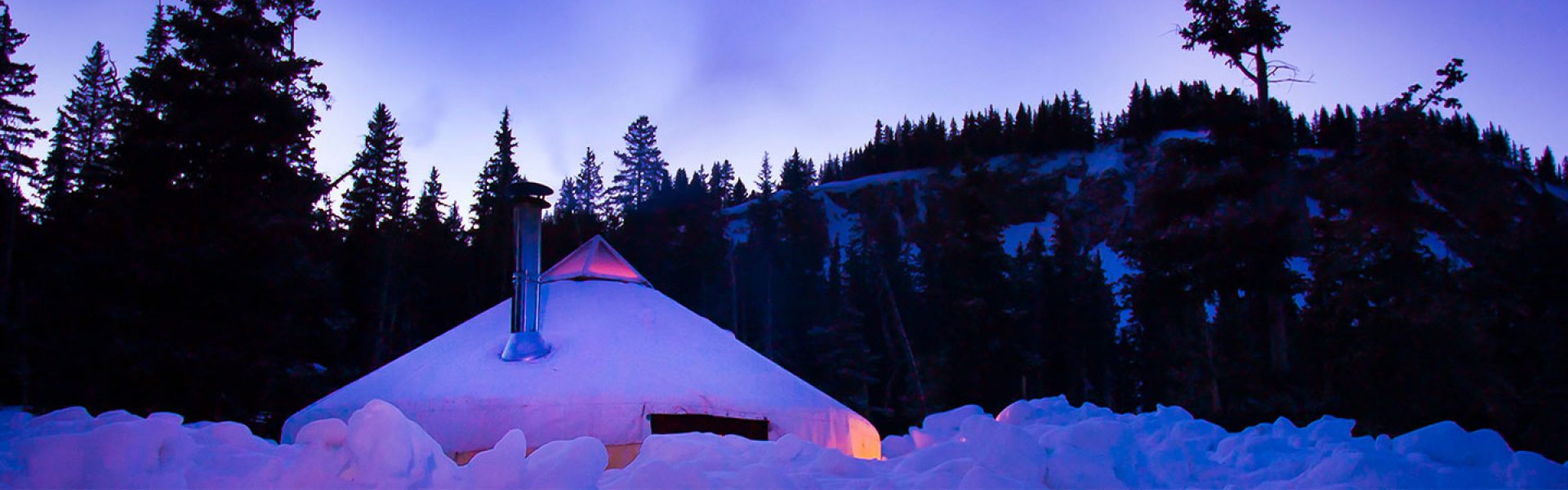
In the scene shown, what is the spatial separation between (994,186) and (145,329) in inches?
597

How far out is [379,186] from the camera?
2775cm

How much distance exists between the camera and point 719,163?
64.5m

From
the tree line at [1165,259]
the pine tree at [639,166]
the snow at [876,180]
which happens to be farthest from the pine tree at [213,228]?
the snow at [876,180]

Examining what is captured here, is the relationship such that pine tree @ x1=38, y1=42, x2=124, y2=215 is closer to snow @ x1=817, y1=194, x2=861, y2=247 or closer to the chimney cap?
the chimney cap

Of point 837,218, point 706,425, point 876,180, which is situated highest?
point 876,180

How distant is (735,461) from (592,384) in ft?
9.25

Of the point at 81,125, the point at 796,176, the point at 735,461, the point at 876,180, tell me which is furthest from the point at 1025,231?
the point at 735,461

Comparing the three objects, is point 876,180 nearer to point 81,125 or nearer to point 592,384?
point 81,125

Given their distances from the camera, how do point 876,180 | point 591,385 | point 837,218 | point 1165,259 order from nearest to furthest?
point 591,385 → point 1165,259 → point 837,218 → point 876,180

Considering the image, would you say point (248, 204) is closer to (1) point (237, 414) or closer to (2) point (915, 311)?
(1) point (237, 414)

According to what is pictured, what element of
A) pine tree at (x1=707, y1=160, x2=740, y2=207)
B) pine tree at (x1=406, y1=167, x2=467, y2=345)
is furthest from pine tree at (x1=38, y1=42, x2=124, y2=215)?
pine tree at (x1=707, y1=160, x2=740, y2=207)

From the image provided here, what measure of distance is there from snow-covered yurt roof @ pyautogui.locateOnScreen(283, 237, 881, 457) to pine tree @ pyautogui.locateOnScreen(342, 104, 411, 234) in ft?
65.4

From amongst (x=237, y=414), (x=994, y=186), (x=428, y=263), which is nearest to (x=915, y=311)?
(x=994, y=186)

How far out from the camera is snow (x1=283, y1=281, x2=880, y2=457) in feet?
17.0
